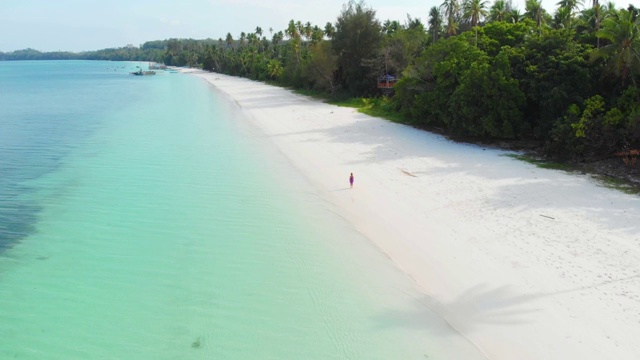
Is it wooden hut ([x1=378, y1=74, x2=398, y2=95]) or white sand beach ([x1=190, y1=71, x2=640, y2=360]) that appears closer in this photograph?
white sand beach ([x1=190, y1=71, x2=640, y2=360])

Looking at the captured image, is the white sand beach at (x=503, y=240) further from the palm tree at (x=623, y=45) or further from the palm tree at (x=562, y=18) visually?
the palm tree at (x=562, y=18)

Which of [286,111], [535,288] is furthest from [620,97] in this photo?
[286,111]

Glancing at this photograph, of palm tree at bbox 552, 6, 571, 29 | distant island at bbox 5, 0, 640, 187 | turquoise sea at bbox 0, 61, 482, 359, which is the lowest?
turquoise sea at bbox 0, 61, 482, 359

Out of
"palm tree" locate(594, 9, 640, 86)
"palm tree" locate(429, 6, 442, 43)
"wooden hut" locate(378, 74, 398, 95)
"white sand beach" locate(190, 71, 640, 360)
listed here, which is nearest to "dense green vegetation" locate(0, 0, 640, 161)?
"palm tree" locate(594, 9, 640, 86)

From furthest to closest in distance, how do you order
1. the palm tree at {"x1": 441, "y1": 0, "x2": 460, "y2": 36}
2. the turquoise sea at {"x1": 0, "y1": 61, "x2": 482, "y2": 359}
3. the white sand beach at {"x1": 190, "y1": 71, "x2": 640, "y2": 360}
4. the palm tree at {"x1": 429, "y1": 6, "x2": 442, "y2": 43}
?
the palm tree at {"x1": 429, "y1": 6, "x2": 442, "y2": 43}, the palm tree at {"x1": 441, "y1": 0, "x2": 460, "y2": 36}, the turquoise sea at {"x1": 0, "y1": 61, "x2": 482, "y2": 359}, the white sand beach at {"x1": 190, "y1": 71, "x2": 640, "y2": 360}

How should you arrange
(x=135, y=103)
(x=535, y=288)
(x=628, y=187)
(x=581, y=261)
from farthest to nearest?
(x=135, y=103) < (x=628, y=187) < (x=581, y=261) < (x=535, y=288)

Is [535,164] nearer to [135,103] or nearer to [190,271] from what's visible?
[190,271]

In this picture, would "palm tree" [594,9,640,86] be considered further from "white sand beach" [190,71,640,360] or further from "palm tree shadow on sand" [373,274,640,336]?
"palm tree shadow on sand" [373,274,640,336]
